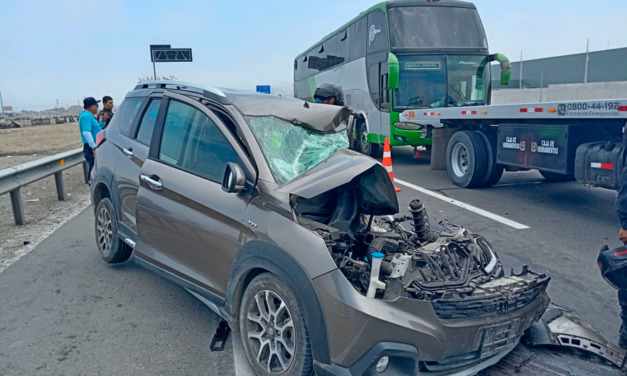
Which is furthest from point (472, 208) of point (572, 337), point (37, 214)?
point (37, 214)

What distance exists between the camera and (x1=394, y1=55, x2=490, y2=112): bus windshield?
1173 centimetres

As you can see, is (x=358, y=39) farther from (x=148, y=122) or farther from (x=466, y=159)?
(x=148, y=122)

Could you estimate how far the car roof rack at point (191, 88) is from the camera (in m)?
3.66

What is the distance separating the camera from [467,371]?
274 centimetres

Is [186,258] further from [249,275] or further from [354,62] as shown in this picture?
[354,62]

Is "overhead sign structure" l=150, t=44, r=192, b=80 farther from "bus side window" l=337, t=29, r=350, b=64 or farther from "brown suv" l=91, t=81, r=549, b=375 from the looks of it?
"brown suv" l=91, t=81, r=549, b=375

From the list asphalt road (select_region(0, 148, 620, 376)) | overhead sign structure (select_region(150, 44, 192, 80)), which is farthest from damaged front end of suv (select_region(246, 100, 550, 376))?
overhead sign structure (select_region(150, 44, 192, 80))

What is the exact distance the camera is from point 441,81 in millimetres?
11820

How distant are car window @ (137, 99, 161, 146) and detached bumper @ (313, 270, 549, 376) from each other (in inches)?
99.9

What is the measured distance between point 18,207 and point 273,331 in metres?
5.88

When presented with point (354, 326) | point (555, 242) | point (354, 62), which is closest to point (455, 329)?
point (354, 326)

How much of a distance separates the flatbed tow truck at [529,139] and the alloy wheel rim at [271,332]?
14.2 feet

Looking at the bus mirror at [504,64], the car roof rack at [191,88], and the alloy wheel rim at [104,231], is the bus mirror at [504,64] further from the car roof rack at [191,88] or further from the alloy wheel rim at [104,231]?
the alloy wheel rim at [104,231]

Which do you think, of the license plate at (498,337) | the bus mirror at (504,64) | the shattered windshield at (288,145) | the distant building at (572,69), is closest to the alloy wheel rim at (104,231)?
the shattered windshield at (288,145)
